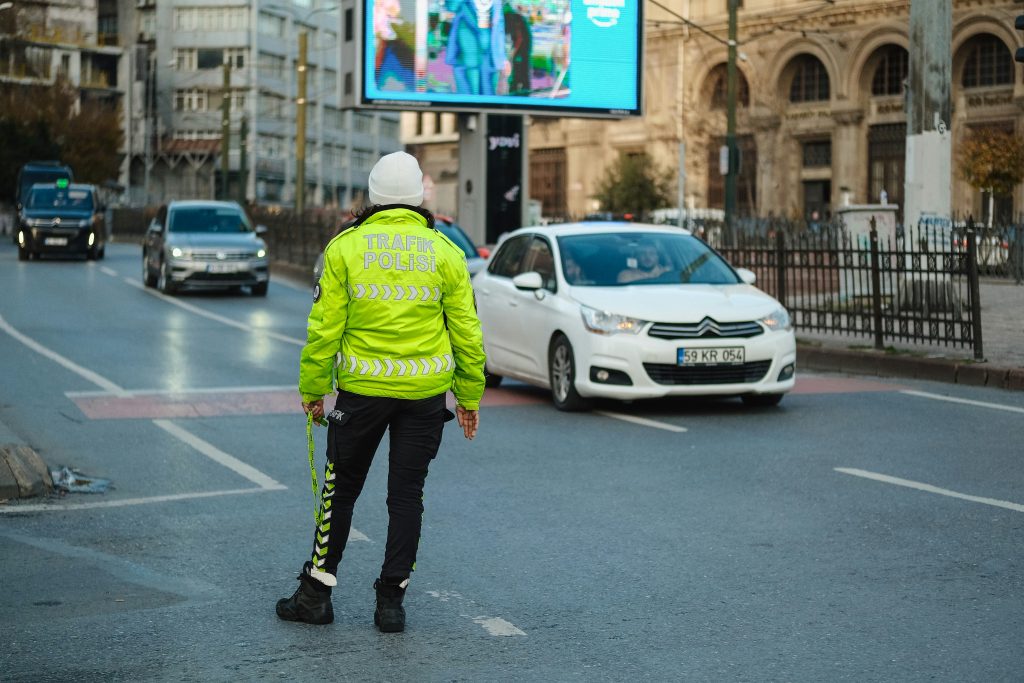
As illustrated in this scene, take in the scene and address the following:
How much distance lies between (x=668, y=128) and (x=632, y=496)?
6412 centimetres

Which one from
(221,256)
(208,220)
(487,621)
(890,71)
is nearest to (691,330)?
(487,621)

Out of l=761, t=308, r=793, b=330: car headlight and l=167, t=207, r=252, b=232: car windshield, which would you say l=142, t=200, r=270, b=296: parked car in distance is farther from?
l=761, t=308, r=793, b=330: car headlight

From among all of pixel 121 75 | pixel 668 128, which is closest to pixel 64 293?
pixel 668 128

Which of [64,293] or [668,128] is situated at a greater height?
[668,128]

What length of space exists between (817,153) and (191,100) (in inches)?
2261

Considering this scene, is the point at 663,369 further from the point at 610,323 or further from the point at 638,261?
the point at 638,261

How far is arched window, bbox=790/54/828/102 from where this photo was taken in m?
66.5

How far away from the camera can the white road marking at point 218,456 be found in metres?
9.60

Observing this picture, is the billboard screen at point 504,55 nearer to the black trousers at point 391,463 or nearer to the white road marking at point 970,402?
the white road marking at point 970,402

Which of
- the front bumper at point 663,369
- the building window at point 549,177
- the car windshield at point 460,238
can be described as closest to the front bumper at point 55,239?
the car windshield at point 460,238

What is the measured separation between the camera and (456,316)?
589 cm

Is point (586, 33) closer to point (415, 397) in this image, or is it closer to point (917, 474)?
point (917, 474)

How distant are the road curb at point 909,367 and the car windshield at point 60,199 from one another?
29.2 m

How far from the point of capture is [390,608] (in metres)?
5.87
